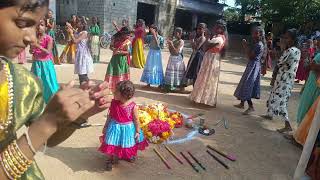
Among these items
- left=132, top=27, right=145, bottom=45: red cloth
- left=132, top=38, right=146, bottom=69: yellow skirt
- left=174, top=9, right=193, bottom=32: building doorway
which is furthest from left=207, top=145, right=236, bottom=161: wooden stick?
left=174, top=9, right=193, bottom=32: building doorway

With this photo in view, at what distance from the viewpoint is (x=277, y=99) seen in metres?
Result: 6.52

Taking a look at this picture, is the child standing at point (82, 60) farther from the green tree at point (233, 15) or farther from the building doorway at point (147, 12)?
the green tree at point (233, 15)

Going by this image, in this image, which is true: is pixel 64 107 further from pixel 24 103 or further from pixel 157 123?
pixel 157 123

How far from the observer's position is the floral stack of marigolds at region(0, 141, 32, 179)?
130cm

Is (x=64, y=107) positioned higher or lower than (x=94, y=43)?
higher

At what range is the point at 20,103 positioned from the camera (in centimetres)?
142

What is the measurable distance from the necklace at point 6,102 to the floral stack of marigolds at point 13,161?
3.6 inches

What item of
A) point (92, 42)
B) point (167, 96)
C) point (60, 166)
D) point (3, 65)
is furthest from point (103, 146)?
point (92, 42)

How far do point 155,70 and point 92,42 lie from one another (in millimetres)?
4146

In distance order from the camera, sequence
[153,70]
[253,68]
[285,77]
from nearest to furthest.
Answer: [285,77], [253,68], [153,70]

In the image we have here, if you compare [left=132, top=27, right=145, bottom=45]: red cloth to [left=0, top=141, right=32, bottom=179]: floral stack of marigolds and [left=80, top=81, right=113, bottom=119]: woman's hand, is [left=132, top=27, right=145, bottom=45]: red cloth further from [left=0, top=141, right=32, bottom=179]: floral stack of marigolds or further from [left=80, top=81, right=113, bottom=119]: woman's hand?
[left=0, top=141, right=32, bottom=179]: floral stack of marigolds

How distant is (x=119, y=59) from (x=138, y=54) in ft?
16.7

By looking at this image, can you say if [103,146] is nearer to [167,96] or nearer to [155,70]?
[167,96]

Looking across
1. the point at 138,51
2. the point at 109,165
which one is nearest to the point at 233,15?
the point at 138,51
